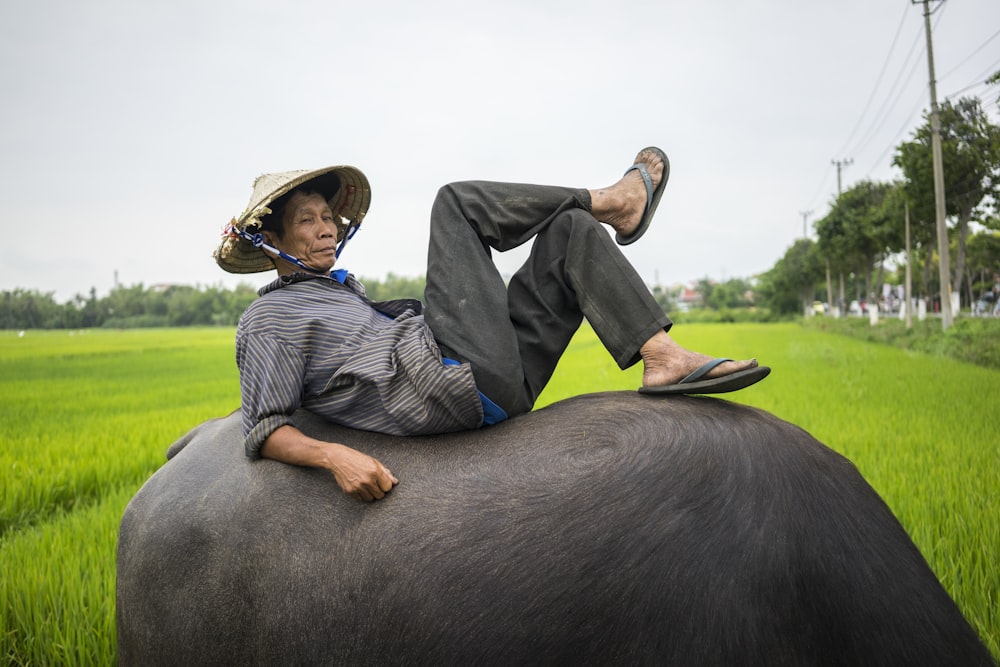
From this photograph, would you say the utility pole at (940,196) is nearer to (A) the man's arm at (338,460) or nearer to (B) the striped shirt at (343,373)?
(B) the striped shirt at (343,373)

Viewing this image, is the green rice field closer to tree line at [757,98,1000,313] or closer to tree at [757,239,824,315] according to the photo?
tree line at [757,98,1000,313]

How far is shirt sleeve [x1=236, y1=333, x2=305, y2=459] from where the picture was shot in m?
1.87

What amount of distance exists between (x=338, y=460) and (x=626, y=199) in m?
1.25

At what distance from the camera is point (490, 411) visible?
1990 millimetres

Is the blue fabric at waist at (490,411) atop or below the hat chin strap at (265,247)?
below

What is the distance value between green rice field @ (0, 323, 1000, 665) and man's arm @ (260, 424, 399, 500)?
4.15 ft

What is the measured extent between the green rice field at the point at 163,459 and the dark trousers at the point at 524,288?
5.27 ft

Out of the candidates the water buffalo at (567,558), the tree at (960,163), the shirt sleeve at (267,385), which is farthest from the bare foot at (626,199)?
the tree at (960,163)

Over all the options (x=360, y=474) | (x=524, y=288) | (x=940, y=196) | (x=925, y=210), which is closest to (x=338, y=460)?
(x=360, y=474)

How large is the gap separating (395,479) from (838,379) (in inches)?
333

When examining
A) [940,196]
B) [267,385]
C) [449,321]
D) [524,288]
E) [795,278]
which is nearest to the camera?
[267,385]

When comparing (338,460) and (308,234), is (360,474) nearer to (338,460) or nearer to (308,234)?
(338,460)

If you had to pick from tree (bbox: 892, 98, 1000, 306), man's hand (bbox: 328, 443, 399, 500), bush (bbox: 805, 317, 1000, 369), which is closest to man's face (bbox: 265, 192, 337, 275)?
man's hand (bbox: 328, 443, 399, 500)

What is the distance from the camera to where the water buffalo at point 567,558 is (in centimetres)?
145
